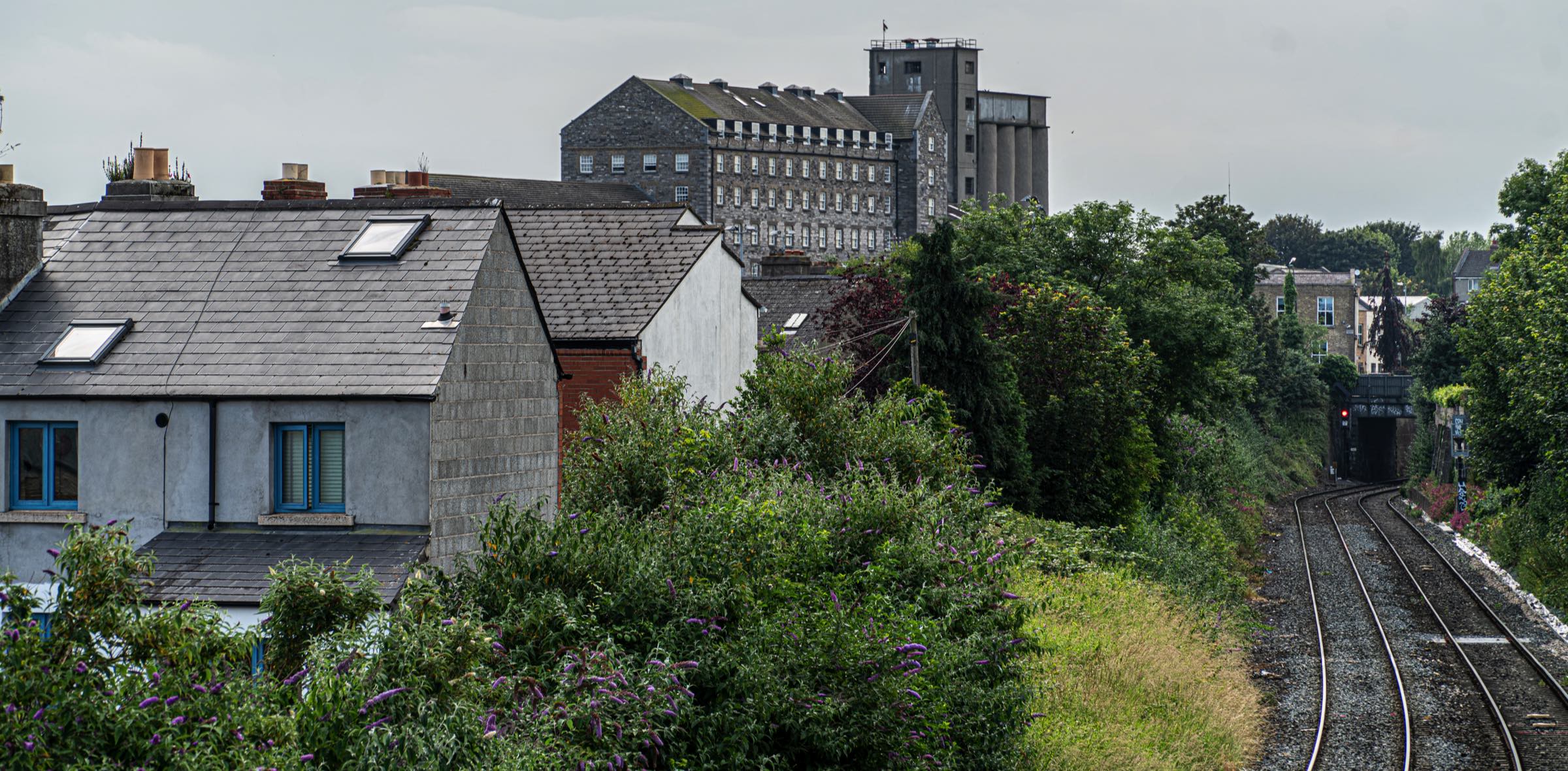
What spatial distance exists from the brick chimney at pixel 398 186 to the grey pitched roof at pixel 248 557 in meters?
10.3

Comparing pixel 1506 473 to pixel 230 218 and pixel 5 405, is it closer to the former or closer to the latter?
pixel 230 218

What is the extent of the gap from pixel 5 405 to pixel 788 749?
11476mm

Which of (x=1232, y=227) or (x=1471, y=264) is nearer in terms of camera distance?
(x=1232, y=227)

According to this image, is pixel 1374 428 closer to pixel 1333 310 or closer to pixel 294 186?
pixel 1333 310

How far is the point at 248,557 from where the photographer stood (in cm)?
1736

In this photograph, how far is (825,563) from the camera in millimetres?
14070

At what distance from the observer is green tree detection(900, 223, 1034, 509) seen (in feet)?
109

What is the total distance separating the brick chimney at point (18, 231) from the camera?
19781mm

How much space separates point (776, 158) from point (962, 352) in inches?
4282

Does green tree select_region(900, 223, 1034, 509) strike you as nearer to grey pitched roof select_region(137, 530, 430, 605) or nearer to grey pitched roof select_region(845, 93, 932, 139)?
grey pitched roof select_region(137, 530, 430, 605)

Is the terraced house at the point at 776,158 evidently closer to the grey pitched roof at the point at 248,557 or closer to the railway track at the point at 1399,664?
the railway track at the point at 1399,664

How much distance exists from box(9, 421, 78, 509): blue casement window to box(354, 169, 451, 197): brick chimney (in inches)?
368

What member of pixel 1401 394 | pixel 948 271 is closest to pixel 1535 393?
pixel 948 271

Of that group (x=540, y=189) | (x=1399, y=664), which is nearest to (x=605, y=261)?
(x=1399, y=664)
